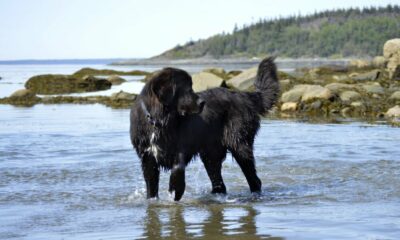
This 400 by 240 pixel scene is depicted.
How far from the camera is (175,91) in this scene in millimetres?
7523

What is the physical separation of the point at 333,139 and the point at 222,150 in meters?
5.57

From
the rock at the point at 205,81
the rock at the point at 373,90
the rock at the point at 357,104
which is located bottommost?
the rock at the point at 357,104

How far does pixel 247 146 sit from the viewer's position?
8828 mm

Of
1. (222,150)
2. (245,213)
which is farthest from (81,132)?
(245,213)

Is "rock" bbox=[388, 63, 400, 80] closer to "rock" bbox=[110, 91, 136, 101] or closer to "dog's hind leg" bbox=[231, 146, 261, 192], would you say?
"rock" bbox=[110, 91, 136, 101]

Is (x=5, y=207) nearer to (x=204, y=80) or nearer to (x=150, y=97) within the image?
(x=150, y=97)

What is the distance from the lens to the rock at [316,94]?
2006cm

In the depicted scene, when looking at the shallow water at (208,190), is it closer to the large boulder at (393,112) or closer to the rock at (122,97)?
the large boulder at (393,112)

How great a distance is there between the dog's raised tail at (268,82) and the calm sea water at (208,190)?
4.12ft

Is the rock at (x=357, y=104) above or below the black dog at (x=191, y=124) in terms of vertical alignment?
below

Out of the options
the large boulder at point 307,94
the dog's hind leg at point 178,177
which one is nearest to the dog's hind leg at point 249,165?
the dog's hind leg at point 178,177

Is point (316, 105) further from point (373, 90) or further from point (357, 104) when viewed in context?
point (373, 90)

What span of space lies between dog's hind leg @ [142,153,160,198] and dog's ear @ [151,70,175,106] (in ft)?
2.55

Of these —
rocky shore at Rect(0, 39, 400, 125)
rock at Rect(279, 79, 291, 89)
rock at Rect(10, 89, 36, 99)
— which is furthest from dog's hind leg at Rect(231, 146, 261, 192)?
rock at Rect(10, 89, 36, 99)
